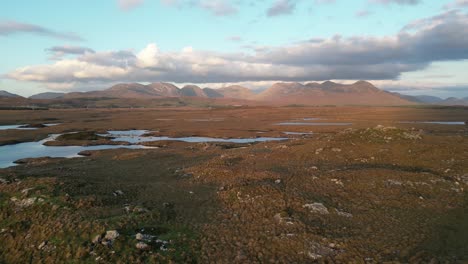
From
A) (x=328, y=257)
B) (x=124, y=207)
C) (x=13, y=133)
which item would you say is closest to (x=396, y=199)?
(x=328, y=257)

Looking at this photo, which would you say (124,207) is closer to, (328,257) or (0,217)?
(0,217)

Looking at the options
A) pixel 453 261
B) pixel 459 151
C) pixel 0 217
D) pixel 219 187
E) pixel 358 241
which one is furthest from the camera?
pixel 459 151

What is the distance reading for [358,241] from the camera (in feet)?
56.5

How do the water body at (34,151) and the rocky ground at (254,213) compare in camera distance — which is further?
the water body at (34,151)

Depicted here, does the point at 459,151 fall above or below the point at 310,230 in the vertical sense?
above

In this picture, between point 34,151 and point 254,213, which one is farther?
point 34,151

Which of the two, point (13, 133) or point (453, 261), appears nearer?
point (453, 261)

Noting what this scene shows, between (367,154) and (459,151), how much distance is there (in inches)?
364

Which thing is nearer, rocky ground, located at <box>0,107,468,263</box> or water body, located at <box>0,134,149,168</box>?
rocky ground, located at <box>0,107,468,263</box>

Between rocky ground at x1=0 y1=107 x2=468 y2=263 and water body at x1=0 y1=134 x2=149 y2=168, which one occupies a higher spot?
rocky ground at x1=0 y1=107 x2=468 y2=263

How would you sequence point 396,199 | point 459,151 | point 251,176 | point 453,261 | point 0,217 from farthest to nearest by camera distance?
point 459,151
point 251,176
point 396,199
point 0,217
point 453,261

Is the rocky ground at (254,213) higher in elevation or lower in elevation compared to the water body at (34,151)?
higher

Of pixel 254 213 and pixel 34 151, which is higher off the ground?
pixel 254 213

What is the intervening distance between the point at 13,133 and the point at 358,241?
314ft
